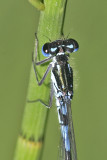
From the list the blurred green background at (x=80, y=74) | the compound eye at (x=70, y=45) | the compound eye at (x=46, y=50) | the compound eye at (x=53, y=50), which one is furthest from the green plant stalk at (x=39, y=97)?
the blurred green background at (x=80, y=74)

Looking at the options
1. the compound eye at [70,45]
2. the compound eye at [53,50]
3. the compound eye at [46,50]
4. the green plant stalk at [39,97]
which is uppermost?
the compound eye at [70,45]

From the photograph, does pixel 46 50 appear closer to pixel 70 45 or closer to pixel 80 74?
pixel 70 45

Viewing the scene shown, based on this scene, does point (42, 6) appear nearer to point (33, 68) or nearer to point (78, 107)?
point (33, 68)

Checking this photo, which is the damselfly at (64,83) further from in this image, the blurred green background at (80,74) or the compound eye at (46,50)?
the blurred green background at (80,74)

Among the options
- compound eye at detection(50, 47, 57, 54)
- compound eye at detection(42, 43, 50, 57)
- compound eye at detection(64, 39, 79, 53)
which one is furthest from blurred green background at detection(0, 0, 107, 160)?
compound eye at detection(42, 43, 50, 57)

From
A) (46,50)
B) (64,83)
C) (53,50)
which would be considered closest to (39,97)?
(46,50)

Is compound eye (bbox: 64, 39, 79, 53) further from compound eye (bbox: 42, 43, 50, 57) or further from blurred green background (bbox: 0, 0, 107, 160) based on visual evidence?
blurred green background (bbox: 0, 0, 107, 160)
